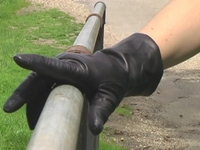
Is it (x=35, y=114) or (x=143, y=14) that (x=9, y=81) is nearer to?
(x=35, y=114)

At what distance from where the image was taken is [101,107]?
155 centimetres

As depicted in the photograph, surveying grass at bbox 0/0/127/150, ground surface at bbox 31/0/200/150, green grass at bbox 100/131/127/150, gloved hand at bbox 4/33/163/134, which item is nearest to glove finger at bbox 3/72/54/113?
gloved hand at bbox 4/33/163/134

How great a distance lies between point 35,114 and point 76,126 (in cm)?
34

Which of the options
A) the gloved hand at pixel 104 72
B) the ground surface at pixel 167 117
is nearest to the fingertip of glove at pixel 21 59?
the gloved hand at pixel 104 72

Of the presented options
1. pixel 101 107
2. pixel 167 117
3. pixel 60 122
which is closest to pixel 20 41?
pixel 167 117

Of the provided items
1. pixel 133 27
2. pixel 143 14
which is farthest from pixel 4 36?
pixel 143 14

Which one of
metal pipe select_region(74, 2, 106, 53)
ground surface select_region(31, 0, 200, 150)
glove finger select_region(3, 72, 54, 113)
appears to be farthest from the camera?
ground surface select_region(31, 0, 200, 150)

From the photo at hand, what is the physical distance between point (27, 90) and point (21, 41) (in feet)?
22.9

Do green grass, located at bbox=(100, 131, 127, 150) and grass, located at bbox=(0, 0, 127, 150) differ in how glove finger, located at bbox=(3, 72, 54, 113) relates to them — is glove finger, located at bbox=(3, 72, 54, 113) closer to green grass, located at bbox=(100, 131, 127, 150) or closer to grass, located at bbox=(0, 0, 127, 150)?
grass, located at bbox=(0, 0, 127, 150)

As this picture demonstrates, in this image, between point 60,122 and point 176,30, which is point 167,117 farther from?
point 60,122

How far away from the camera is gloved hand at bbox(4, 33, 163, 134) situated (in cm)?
150

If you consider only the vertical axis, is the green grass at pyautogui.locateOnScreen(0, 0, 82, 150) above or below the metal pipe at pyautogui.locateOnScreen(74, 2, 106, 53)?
below

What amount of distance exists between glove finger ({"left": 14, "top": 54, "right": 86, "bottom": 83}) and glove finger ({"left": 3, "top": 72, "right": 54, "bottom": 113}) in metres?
0.05

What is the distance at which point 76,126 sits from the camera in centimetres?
132
